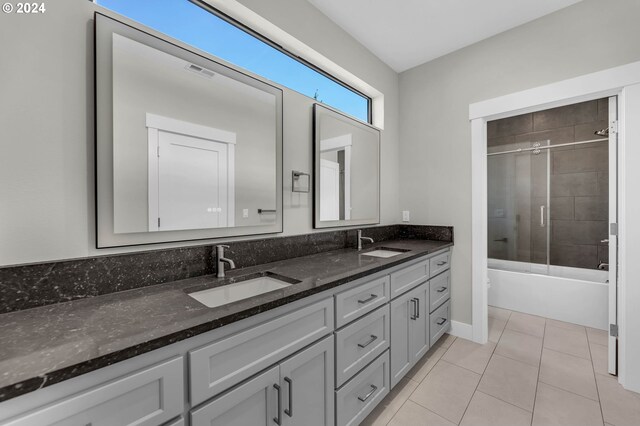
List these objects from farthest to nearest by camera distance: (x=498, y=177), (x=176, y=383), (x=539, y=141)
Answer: (x=498, y=177) < (x=539, y=141) < (x=176, y=383)

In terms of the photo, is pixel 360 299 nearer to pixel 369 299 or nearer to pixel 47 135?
pixel 369 299

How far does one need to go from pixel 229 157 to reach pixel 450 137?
2.15 metres

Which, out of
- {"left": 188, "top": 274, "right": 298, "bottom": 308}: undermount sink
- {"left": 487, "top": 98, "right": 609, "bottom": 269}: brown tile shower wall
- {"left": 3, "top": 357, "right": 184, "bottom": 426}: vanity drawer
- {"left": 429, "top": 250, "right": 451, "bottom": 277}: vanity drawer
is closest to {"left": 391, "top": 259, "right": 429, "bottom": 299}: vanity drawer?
{"left": 429, "top": 250, "right": 451, "bottom": 277}: vanity drawer

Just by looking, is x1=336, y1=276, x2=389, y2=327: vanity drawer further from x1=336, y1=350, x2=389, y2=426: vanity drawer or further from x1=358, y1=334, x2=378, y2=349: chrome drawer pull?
x1=336, y1=350, x2=389, y2=426: vanity drawer

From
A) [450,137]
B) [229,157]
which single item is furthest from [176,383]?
[450,137]

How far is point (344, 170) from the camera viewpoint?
7.53 feet

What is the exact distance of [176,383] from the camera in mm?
767

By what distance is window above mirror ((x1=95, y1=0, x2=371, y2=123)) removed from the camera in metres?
1.30

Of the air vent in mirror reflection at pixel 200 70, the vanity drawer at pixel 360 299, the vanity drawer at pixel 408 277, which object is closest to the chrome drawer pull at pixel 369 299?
the vanity drawer at pixel 360 299

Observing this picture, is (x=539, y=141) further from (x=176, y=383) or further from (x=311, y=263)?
(x=176, y=383)

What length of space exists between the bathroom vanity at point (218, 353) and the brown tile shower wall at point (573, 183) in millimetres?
3318

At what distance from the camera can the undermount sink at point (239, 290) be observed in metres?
1.23

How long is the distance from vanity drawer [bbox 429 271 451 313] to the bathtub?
3.71 ft

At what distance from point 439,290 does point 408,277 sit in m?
0.72
